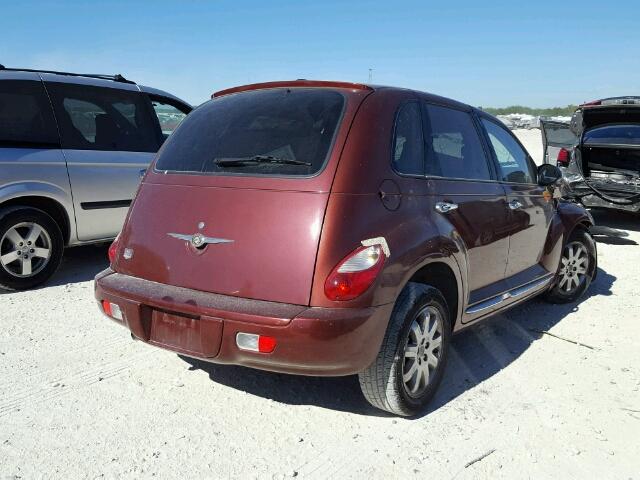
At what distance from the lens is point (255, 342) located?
2.54 metres

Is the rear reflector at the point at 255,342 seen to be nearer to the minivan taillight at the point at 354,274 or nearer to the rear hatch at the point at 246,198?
the rear hatch at the point at 246,198

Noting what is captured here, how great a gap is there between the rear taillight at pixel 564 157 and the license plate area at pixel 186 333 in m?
8.08

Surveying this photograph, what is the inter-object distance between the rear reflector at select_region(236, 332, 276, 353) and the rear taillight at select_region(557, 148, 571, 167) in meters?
8.00

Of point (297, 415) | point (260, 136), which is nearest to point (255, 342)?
point (297, 415)

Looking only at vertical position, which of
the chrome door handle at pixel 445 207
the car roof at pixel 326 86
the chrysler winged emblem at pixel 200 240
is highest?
the car roof at pixel 326 86

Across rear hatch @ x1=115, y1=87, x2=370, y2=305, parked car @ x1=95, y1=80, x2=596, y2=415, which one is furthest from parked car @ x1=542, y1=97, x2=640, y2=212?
rear hatch @ x1=115, y1=87, x2=370, y2=305

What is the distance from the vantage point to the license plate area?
260 cm

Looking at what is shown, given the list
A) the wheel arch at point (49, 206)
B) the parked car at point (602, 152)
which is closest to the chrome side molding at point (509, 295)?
the wheel arch at point (49, 206)

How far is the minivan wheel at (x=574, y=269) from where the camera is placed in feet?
16.4

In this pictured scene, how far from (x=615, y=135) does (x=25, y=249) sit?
8.52 meters

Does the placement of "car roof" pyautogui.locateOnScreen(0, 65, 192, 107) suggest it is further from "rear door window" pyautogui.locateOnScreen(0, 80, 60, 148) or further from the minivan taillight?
the minivan taillight

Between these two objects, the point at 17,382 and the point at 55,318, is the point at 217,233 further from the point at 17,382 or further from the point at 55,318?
the point at 55,318

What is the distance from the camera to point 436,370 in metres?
3.15

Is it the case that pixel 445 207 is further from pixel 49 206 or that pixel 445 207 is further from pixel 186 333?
pixel 49 206
